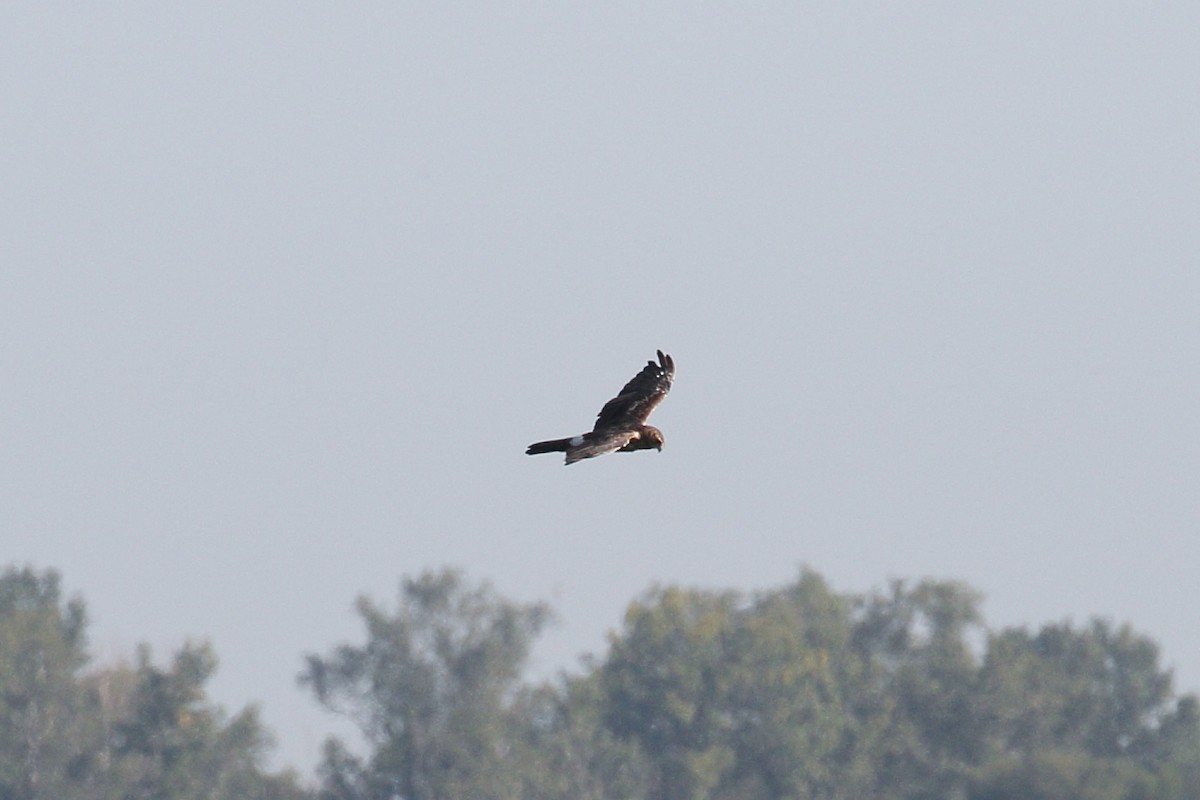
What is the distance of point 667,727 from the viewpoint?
9288cm

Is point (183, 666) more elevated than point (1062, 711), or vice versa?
point (183, 666)

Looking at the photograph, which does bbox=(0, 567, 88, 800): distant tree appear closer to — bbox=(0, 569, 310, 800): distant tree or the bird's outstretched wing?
bbox=(0, 569, 310, 800): distant tree

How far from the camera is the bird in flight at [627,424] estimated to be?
2352 cm

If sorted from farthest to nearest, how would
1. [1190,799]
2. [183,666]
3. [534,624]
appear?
[534,624] → [183,666] → [1190,799]

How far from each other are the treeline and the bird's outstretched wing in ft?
202

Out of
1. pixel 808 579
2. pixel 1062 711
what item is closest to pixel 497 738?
pixel 808 579

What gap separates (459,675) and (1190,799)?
3245 centimetres

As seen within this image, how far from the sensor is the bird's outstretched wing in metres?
26.2

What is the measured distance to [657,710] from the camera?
93125mm

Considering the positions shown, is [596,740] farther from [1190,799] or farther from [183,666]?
[1190,799]

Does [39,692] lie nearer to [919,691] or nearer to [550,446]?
[919,691]

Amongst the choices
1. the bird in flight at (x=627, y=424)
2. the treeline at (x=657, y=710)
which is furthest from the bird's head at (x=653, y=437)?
the treeline at (x=657, y=710)

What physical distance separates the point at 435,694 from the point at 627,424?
238 ft

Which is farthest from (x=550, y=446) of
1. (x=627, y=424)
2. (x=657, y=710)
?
(x=657, y=710)
